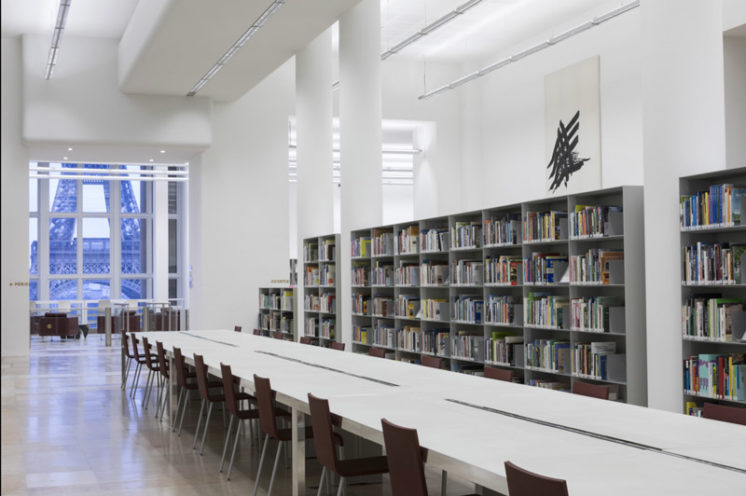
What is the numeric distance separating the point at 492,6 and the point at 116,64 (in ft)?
21.0

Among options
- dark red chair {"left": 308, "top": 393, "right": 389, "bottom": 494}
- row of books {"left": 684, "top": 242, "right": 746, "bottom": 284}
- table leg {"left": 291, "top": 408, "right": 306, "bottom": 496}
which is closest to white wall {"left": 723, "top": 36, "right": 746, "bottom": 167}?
row of books {"left": 684, "top": 242, "right": 746, "bottom": 284}

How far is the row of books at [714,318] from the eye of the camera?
16.2 feet

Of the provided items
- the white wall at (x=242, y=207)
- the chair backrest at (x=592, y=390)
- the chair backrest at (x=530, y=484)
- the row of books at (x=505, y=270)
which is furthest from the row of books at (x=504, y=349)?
the white wall at (x=242, y=207)

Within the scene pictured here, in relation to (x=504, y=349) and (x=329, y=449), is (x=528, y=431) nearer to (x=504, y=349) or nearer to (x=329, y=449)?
(x=329, y=449)

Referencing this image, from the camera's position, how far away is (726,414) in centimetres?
362

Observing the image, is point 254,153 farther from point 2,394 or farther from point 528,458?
point 2,394

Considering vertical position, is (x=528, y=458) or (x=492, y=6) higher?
(x=492, y=6)

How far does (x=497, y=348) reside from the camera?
749 centimetres

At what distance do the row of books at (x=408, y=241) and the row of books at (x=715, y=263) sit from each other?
3.94 m

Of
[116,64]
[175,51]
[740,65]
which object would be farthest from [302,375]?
[116,64]

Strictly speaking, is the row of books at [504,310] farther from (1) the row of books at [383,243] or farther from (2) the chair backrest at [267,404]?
(2) the chair backrest at [267,404]

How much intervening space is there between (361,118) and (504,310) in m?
3.80

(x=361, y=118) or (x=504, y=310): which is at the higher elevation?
(x=361, y=118)

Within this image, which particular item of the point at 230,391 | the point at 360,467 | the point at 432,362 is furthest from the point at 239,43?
the point at 360,467
